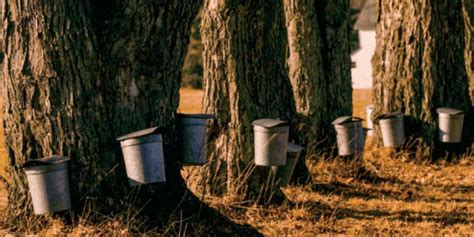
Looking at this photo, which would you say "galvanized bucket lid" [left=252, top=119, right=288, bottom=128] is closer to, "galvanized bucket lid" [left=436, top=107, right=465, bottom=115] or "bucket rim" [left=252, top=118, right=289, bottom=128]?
"bucket rim" [left=252, top=118, right=289, bottom=128]

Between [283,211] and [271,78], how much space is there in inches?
50.8

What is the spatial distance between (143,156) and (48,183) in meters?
0.64

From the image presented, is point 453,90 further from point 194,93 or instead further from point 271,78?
point 194,93

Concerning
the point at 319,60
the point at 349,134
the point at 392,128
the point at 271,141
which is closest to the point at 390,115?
the point at 392,128

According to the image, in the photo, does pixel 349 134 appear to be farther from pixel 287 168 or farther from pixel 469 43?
pixel 469 43

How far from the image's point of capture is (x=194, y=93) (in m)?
36.3

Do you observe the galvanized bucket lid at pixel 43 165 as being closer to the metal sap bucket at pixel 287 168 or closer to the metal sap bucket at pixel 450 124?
the metal sap bucket at pixel 287 168

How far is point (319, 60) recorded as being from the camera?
9.93 m

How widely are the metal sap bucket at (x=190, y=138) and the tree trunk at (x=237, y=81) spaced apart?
1482 mm

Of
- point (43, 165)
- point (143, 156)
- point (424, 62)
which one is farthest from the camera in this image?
point (424, 62)

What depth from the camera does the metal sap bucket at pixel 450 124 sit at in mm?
9555

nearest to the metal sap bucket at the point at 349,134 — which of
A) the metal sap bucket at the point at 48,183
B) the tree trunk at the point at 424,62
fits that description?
the tree trunk at the point at 424,62

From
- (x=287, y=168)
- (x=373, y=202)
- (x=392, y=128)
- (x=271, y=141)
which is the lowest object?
(x=373, y=202)

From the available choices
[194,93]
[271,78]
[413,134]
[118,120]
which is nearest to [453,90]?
[413,134]
